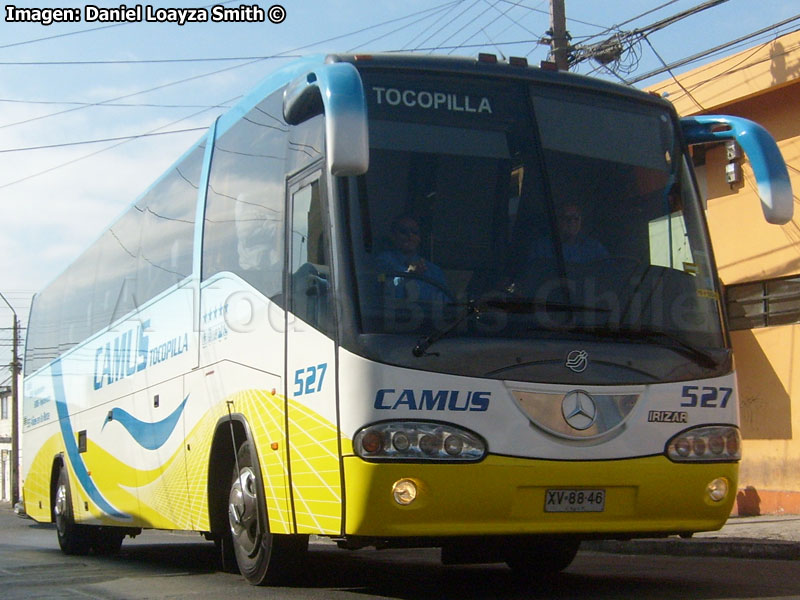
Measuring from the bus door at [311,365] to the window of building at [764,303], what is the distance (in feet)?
35.6

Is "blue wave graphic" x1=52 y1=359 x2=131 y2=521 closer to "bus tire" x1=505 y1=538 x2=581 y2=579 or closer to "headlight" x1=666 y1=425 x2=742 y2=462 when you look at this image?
"bus tire" x1=505 y1=538 x2=581 y2=579

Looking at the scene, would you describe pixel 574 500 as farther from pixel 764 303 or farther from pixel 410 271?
pixel 764 303

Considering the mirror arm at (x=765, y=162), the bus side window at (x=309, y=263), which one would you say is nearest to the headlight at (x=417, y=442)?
the bus side window at (x=309, y=263)

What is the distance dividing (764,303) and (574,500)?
11.1 meters

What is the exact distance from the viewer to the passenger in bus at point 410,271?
243 inches

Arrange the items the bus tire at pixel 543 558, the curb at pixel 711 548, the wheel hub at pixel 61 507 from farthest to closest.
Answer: the wheel hub at pixel 61 507 → the curb at pixel 711 548 → the bus tire at pixel 543 558

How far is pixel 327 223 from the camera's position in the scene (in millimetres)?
6395

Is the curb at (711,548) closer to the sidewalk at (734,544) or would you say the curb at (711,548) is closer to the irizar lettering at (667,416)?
the sidewalk at (734,544)

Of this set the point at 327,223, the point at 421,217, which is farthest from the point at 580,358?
the point at 327,223

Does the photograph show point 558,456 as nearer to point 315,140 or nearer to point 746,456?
point 315,140

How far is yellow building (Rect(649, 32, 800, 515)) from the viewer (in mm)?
15805

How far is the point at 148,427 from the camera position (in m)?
10.0

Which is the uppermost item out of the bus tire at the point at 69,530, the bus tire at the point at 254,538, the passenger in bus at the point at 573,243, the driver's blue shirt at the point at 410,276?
the passenger in bus at the point at 573,243

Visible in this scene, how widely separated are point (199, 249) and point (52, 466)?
668 cm
